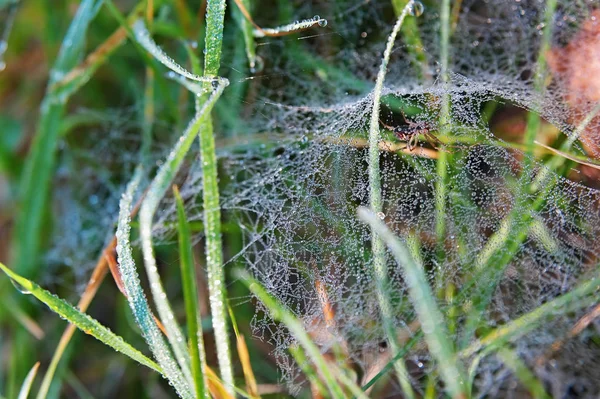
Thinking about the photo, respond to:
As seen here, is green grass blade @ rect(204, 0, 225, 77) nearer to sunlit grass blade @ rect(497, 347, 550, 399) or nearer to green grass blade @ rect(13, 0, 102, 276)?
green grass blade @ rect(13, 0, 102, 276)

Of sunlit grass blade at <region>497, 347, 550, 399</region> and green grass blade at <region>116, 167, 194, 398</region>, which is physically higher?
green grass blade at <region>116, 167, 194, 398</region>

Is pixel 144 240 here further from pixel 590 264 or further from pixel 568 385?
pixel 568 385

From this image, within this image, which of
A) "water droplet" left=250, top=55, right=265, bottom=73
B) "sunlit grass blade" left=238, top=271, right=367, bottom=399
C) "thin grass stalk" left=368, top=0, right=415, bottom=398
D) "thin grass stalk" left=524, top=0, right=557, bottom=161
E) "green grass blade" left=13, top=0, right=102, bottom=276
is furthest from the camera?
"green grass blade" left=13, top=0, right=102, bottom=276

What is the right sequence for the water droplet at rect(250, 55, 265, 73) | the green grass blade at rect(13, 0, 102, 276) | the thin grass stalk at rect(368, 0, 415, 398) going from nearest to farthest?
the thin grass stalk at rect(368, 0, 415, 398), the water droplet at rect(250, 55, 265, 73), the green grass blade at rect(13, 0, 102, 276)

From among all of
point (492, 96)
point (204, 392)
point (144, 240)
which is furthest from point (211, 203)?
point (492, 96)

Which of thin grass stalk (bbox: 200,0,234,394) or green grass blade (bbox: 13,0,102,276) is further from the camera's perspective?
green grass blade (bbox: 13,0,102,276)

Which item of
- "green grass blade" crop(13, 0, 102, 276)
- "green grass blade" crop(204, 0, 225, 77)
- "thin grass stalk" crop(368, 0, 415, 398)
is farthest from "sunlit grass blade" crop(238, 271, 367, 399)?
"green grass blade" crop(13, 0, 102, 276)
